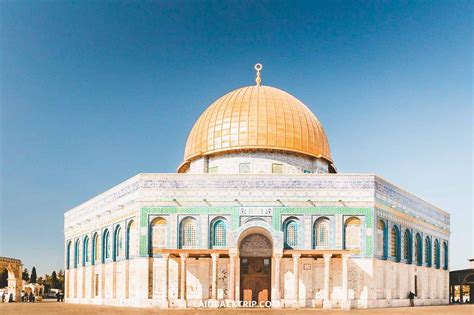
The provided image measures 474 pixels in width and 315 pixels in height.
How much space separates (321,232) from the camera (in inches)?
1107

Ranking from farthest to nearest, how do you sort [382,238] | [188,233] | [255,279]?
[382,238]
[188,233]
[255,279]

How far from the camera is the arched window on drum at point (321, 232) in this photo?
2800 cm

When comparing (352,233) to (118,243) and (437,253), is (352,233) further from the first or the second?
(118,243)

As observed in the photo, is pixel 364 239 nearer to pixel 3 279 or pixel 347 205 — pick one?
pixel 347 205

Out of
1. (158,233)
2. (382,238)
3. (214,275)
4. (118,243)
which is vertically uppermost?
(158,233)

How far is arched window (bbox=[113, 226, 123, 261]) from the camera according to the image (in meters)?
31.2

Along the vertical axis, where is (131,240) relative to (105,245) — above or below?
above

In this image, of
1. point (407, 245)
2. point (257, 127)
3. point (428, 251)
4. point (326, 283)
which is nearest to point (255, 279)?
point (326, 283)

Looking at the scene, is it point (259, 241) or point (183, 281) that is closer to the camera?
point (183, 281)

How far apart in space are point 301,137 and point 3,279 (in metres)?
43.8

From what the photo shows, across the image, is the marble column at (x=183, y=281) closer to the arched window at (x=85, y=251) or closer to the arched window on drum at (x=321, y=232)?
the arched window on drum at (x=321, y=232)

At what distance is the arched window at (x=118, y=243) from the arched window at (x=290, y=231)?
839 cm

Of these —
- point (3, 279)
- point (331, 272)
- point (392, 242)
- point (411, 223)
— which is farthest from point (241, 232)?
point (3, 279)

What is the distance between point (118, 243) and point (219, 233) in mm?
6248
